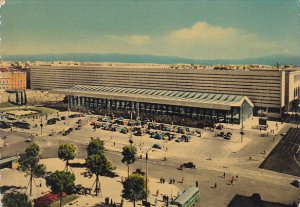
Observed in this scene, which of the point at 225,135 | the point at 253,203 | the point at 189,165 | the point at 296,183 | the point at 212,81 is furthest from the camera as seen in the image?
the point at 212,81

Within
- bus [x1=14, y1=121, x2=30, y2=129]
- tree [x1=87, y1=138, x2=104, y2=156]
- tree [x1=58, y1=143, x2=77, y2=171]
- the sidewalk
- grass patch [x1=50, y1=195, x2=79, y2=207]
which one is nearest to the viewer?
grass patch [x1=50, y1=195, x2=79, y2=207]

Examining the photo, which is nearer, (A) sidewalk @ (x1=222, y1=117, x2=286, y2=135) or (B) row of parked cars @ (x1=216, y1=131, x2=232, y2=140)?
(B) row of parked cars @ (x1=216, y1=131, x2=232, y2=140)

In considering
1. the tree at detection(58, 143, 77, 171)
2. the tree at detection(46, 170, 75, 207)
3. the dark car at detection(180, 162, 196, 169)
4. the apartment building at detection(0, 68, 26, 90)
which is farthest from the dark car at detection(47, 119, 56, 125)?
the apartment building at detection(0, 68, 26, 90)

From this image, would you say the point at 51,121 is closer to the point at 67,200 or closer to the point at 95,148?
the point at 95,148

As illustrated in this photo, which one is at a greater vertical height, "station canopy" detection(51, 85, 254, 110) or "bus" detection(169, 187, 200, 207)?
"station canopy" detection(51, 85, 254, 110)

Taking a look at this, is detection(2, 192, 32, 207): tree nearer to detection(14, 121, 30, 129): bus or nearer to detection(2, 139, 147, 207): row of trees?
detection(2, 139, 147, 207): row of trees

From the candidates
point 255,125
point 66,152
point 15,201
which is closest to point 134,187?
point 15,201

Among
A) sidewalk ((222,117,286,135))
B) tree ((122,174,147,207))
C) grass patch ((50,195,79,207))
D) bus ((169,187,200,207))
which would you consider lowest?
grass patch ((50,195,79,207))
